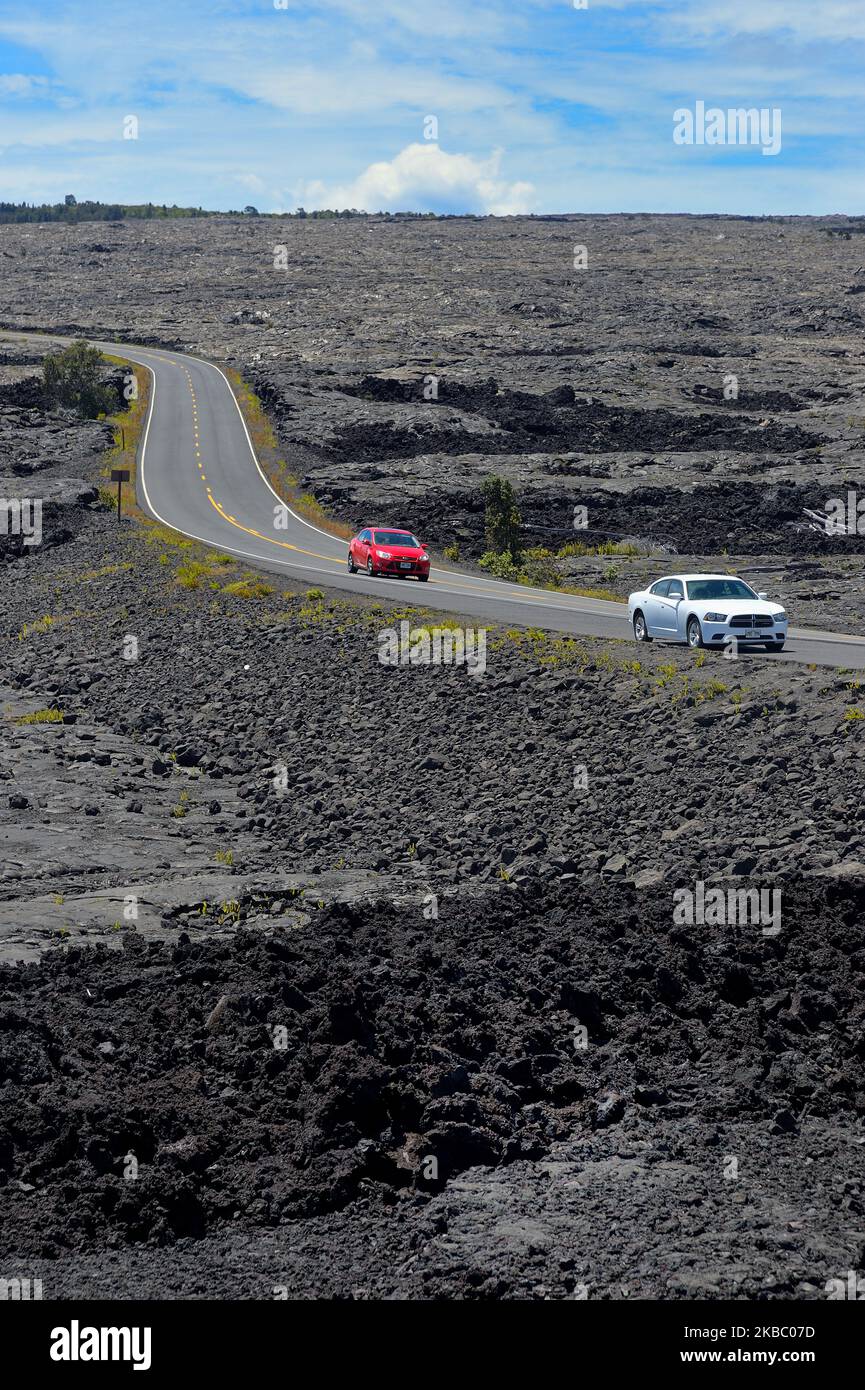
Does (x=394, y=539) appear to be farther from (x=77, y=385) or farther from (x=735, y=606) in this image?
(x=77, y=385)

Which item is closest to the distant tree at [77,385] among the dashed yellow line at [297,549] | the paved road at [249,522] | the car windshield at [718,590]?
the paved road at [249,522]

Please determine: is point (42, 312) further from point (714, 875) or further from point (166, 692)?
point (714, 875)

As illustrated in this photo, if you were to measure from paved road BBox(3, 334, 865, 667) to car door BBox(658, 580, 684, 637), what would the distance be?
2.09 m

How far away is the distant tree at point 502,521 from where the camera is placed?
44969mm

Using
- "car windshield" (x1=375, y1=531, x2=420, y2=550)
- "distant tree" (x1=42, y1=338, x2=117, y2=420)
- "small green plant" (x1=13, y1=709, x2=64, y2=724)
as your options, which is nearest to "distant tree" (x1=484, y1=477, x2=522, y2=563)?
"car windshield" (x1=375, y1=531, x2=420, y2=550)

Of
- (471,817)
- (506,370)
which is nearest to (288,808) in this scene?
(471,817)

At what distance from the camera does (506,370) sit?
3307 inches

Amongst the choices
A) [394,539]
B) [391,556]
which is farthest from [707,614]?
[394,539]

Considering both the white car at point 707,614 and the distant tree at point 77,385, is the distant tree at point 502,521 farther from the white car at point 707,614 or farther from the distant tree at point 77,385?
the distant tree at point 77,385

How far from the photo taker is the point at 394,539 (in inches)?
1622

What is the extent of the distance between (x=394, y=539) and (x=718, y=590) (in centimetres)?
1608

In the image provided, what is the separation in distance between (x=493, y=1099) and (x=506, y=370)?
75470 mm
